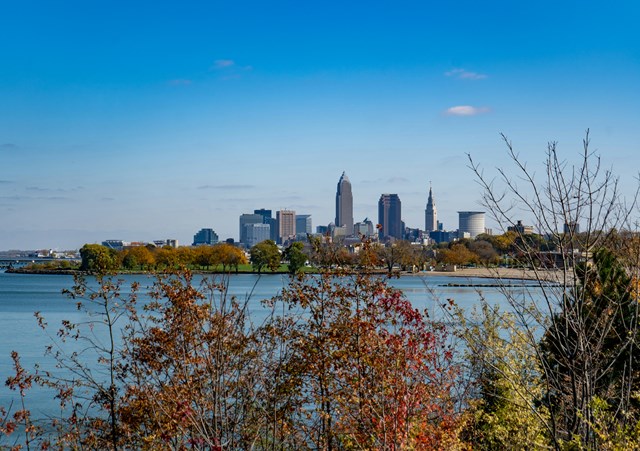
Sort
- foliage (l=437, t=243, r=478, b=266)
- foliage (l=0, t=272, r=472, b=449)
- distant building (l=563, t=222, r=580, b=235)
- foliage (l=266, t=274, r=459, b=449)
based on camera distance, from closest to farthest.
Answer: distant building (l=563, t=222, r=580, b=235), foliage (l=266, t=274, r=459, b=449), foliage (l=0, t=272, r=472, b=449), foliage (l=437, t=243, r=478, b=266)

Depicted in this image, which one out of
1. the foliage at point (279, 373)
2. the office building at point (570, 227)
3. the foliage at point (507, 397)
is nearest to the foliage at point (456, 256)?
the foliage at point (507, 397)

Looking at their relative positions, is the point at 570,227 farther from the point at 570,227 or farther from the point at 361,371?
the point at 361,371

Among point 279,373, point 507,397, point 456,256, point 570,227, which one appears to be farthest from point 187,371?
point 456,256

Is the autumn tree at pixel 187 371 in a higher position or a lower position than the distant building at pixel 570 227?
lower

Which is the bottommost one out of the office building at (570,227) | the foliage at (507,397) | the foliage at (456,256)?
the foliage at (507,397)

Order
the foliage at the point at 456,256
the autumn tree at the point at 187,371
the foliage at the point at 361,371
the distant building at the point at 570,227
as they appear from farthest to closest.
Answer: the foliage at the point at 456,256 < the autumn tree at the point at 187,371 < the foliage at the point at 361,371 < the distant building at the point at 570,227

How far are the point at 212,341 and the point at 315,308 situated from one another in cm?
265

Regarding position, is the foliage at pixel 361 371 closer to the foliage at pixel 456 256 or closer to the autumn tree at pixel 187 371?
the autumn tree at pixel 187 371

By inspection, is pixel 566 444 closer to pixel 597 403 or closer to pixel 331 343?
pixel 597 403

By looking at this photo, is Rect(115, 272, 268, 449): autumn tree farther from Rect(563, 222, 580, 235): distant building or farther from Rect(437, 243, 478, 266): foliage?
Rect(437, 243, 478, 266): foliage

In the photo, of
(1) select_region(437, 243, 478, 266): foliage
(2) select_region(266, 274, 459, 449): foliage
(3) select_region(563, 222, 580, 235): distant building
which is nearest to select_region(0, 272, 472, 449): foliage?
(2) select_region(266, 274, 459, 449): foliage

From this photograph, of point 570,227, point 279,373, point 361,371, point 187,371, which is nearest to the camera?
point 570,227

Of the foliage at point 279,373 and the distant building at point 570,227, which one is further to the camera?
the foliage at point 279,373

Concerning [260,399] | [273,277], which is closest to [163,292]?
[260,399]
